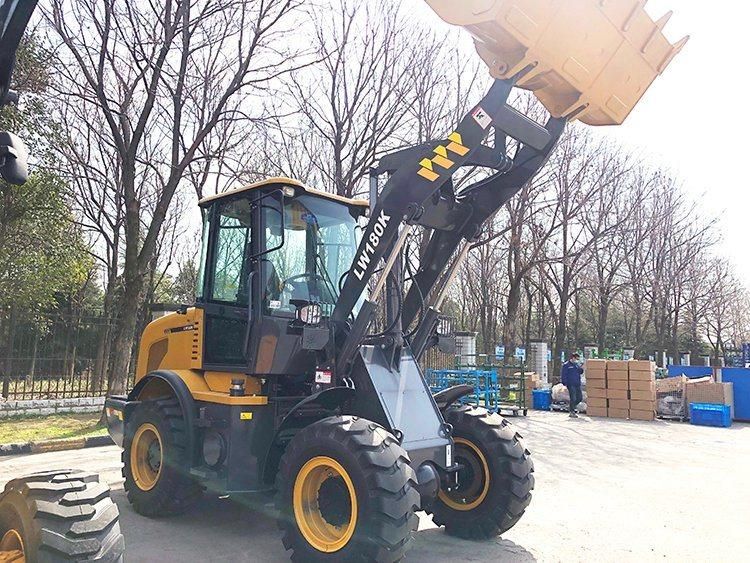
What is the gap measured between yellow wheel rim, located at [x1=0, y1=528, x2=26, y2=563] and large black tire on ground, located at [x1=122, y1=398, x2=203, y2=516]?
269 centimetres

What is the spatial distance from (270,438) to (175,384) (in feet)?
3.94

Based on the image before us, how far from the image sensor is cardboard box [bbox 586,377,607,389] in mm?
17828

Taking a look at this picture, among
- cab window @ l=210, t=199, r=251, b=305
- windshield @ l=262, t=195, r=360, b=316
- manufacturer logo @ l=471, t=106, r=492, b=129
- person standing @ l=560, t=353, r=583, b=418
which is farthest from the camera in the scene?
person standing @ l=560, t=353, r=583, b=418

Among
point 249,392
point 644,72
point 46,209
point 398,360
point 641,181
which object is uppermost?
point 641,181

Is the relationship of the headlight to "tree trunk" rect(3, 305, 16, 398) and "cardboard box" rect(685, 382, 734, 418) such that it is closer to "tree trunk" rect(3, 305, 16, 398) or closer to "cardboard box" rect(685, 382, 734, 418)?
"tree trunk" rect(3, 305, 16, 398)

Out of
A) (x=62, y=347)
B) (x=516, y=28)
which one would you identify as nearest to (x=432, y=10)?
(x=516, y=28)

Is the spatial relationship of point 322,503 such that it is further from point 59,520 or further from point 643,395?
point 643,395

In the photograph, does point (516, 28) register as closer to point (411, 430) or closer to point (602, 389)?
point (411, 430)

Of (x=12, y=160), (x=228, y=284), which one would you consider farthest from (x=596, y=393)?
(x=12, y=160)

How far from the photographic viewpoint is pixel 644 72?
4754 mm

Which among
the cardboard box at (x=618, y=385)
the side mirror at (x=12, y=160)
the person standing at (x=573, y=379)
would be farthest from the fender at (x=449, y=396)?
the cardboard box at (x=618, y=385)

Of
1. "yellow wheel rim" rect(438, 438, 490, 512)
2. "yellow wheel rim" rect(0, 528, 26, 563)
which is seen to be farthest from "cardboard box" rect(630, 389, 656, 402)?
"yellow wheel rim" rect(0, 528, 26, 563)

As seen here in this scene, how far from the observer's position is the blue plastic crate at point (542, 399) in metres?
19.8

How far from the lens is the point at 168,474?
5949 mm
